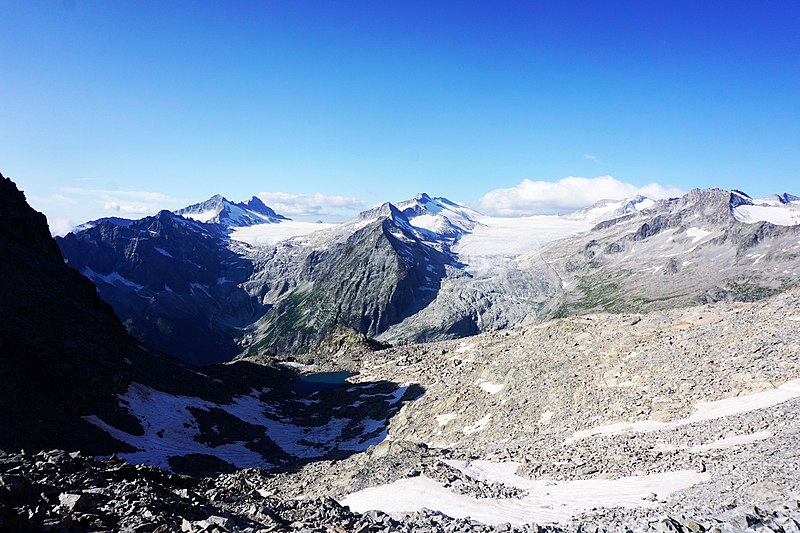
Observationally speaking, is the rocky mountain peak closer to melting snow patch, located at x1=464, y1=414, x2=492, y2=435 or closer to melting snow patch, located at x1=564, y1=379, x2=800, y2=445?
melting snow patch, located at x1=464, y1=414, x2=492, y2=435

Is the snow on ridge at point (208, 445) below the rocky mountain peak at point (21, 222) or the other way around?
below

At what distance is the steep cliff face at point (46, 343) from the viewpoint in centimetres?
4775

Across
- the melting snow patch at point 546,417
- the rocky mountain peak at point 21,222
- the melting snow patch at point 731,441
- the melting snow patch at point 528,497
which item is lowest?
the melting snow patch at point 546,417

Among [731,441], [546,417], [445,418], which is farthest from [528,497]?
[445,418]

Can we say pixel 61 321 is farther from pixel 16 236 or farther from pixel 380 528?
pixel 380 528

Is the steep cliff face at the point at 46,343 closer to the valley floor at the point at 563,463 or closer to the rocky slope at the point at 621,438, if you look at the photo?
the valley floor at the point at 563,463

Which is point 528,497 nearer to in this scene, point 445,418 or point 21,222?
point 445,418

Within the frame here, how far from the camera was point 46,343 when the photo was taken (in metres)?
58.8

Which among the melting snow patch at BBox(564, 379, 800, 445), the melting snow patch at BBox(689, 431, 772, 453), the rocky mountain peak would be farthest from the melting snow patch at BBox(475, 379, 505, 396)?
the rocky mountain peak

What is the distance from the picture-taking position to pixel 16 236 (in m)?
78.8

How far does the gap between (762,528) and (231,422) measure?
6985 centimetres

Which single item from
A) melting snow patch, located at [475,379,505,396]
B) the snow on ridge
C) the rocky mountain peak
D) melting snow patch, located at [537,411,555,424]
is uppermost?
the rocky mountain peak

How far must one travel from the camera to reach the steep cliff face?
47750mm

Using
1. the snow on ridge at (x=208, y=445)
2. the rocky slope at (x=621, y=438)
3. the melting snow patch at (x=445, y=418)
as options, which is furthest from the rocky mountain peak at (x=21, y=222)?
the melting snow patch at (x=445, y=418)
